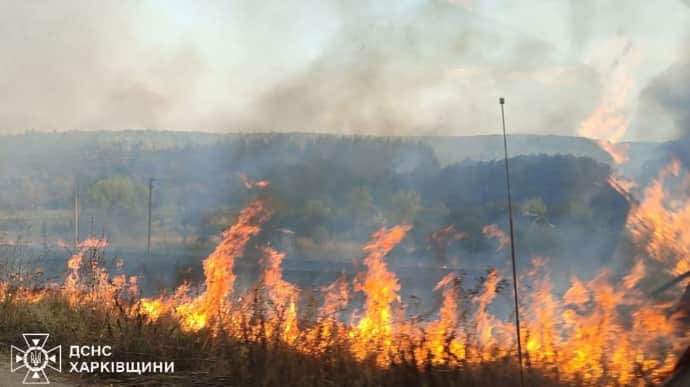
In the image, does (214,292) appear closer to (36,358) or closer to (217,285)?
(217,285)

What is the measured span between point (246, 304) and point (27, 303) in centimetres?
484

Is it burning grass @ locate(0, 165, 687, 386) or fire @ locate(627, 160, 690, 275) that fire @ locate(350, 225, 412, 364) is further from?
fire @ locate(627, 160, 690, 275)

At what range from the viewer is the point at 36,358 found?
8516 mm

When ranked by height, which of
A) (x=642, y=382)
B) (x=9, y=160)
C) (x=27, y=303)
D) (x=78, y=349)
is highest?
(x=9, y=160)

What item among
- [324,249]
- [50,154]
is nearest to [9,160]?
[50,154]

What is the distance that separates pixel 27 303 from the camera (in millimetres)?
10992

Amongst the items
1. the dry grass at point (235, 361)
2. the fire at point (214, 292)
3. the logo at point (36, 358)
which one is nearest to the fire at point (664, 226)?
the dry grass at point (235, 361)

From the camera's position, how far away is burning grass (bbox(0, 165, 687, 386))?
6648 millimetres

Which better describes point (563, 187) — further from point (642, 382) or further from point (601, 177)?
point (642, 382)

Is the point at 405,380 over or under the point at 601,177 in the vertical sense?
under

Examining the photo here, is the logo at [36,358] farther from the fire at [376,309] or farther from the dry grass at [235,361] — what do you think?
the fire at [376,309]

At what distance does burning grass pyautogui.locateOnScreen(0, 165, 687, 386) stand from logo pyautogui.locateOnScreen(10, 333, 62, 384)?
0.85 feet

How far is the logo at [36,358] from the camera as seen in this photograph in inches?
301

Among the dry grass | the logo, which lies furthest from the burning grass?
→ the logo
